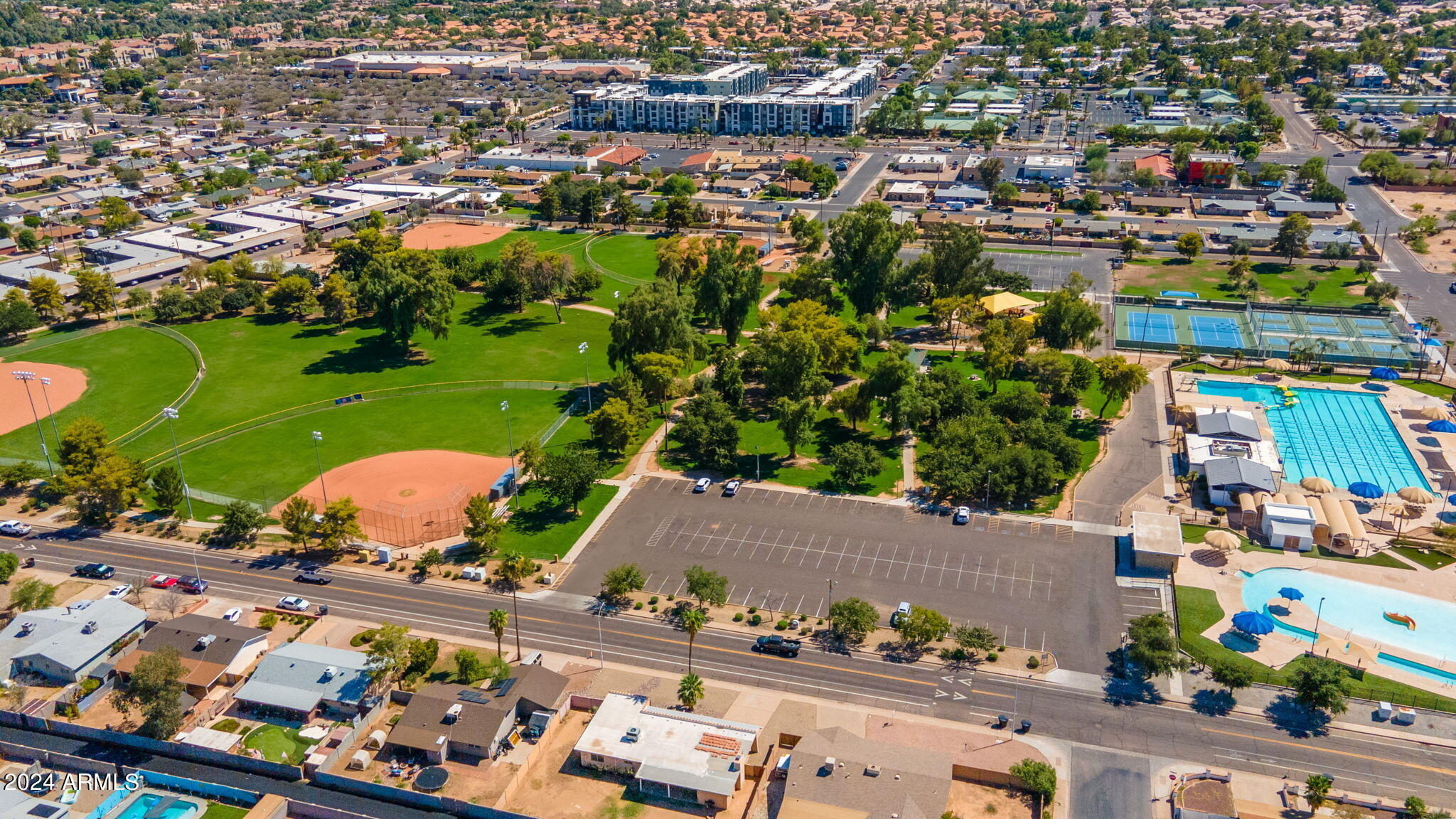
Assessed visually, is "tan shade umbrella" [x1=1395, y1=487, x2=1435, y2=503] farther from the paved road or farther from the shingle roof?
the paved road

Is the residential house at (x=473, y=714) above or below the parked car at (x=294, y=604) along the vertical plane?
above

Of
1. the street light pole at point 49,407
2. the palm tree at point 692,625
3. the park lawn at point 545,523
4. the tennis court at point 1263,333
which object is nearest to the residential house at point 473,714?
the palm tree at point 692,625

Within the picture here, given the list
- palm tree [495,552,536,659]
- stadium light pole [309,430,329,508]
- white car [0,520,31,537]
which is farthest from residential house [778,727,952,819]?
white car [0,520,31,537]

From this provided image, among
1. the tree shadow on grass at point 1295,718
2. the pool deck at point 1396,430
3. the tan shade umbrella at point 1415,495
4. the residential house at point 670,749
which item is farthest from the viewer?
the tan shade umbrella at point 1415,495

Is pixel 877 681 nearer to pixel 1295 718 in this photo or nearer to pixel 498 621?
pixel 498 621

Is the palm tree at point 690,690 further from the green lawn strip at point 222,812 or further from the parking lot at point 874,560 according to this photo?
the green lawn strip at point 222,812

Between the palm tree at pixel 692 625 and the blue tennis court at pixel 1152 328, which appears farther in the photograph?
the blue tennis court at pixel 1152 328
